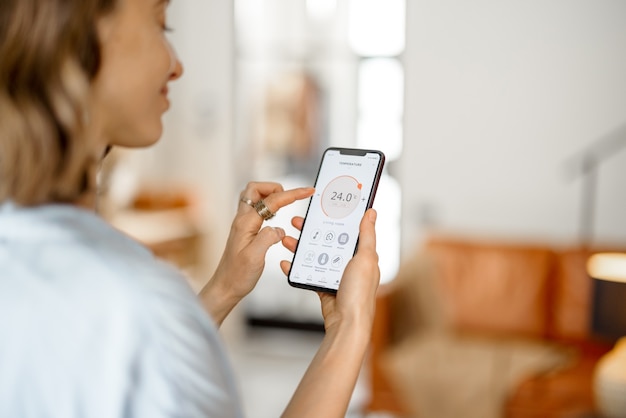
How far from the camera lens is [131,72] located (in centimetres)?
70

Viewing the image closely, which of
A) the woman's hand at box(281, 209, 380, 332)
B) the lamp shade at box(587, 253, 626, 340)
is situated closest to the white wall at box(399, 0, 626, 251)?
the lamp shade at box(587, 253, 626, 340)

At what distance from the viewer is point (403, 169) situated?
14.9 ft

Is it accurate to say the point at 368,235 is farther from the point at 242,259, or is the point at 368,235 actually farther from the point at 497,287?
the point at 497,287

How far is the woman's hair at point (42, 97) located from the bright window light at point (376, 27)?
162 inches

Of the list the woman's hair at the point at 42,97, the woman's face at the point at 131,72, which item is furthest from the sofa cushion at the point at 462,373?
the woman's hair at the point at 42,97

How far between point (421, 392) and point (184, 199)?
2346 mm

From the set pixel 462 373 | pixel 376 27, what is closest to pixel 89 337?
pixel 462 373

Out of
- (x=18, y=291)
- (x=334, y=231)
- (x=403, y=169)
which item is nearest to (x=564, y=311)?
(x=403, y=169)

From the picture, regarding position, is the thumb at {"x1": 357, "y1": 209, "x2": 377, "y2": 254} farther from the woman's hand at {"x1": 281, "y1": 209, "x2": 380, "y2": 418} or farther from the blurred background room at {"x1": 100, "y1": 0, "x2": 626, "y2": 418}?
the blurred background room at {"x1": 100, "y1": 0, "x2": 626, "y2": 418}

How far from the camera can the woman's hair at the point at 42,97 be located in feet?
1.96

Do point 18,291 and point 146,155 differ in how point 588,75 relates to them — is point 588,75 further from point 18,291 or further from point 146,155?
point 18,291

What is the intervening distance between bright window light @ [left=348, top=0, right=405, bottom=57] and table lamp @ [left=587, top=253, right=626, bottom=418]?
2316 mm

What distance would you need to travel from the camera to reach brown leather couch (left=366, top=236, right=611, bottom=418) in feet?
10.6

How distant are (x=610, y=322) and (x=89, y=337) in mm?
2643
